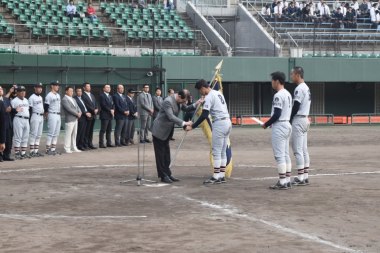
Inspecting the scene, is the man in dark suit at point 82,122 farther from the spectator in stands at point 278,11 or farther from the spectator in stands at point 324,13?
the spectator in stands at point 324,13

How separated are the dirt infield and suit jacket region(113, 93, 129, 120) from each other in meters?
5.93

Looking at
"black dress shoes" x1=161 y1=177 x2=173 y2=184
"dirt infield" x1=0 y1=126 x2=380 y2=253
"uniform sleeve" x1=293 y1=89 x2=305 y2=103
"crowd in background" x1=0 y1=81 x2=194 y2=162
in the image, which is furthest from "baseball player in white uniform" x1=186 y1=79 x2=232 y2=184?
"crowd in background" x1=0 y1=81 x2=194 y2=162

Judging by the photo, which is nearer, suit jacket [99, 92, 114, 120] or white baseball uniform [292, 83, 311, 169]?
white baseball uniform [292, 83, 311, 169]

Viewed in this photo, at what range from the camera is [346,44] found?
39.4 m

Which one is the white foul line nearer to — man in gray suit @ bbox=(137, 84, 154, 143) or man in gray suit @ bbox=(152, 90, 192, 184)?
man in gray suit @ bbox=(152, 90, 192, 184)

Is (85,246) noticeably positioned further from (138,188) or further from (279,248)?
(138,188)

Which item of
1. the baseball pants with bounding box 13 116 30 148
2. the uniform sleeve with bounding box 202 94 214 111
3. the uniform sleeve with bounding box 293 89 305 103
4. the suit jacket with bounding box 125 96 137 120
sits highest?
the uniform sleeve with bounding box 293 89 305 103

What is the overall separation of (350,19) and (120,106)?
22311mm

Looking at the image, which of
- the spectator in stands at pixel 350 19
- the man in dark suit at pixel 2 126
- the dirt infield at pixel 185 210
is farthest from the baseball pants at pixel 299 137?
the spectator in stands at pixel 350 19

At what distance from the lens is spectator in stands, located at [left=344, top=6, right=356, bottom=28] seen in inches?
1629

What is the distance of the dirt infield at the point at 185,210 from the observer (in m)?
8.14

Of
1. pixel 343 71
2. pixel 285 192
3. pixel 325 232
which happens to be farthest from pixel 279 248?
pixel 343 71

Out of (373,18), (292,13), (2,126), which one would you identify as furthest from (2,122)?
(373,18)

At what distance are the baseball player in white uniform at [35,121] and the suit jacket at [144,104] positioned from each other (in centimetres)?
455
